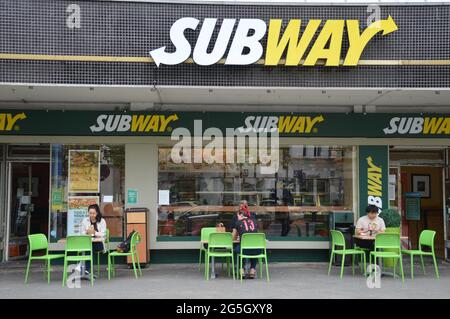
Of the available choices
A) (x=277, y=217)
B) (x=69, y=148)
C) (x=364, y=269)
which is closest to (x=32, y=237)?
(x=69, y=148)

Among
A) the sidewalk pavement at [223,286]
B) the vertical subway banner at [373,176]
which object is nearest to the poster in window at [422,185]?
the vertical subway banner at [373,176]

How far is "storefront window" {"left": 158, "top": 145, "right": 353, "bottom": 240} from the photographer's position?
38.1ft

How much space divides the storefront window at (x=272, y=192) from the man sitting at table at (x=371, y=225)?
1.61 metres

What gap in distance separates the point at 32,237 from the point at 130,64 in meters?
3.46

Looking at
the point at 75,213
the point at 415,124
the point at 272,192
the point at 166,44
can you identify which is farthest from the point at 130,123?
the point at 415,124

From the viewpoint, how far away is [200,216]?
38.3 ft

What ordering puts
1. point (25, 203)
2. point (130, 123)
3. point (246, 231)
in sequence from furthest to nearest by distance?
point (25, 203), point (130, 123), point (246, 231)

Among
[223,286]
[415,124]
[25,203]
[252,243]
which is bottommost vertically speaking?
[223,286]

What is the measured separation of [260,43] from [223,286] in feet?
13.6

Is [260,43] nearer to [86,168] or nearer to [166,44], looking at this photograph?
[166,44]

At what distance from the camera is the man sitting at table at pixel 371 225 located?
9891 millimetres

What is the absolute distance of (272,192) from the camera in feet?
38.7

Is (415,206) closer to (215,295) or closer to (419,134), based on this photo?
(419,134)

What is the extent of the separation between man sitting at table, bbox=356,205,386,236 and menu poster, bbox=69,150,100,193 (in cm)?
554
